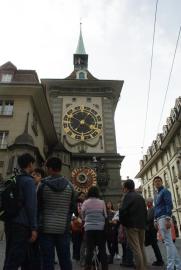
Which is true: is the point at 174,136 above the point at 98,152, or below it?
above

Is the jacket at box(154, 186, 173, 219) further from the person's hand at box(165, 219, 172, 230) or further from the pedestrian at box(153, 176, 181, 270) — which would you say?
the person's hand at box(165, 219, 172, 230)

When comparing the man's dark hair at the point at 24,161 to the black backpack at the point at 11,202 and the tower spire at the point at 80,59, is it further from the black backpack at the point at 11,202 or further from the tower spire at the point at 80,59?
the tower spire at the point at 80,59

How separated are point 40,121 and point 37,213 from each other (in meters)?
20.5

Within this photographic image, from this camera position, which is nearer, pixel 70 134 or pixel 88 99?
pixel 70 134

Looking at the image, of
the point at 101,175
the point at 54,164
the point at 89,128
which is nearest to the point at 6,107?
the point at 101,175

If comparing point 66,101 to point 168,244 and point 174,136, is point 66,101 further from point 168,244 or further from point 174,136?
point 168,244

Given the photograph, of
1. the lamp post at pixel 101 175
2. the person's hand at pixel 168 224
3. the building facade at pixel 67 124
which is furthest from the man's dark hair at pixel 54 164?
the lamp post at pixel 101 175

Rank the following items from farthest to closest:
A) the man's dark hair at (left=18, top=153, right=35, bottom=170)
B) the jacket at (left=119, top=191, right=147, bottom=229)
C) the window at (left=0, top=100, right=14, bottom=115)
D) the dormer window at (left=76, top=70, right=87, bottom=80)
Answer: the dormer window at (left=76, top=70, right=87, bottom=80) < the window at (left=0, top=100, right=14, bottom=115) < the jacket at (left=119, top=191, right=147, bottom=229) < the man's dark hair at (left=18, top=153, right=35, bottom=170)

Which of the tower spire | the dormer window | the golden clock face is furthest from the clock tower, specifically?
the tower spire

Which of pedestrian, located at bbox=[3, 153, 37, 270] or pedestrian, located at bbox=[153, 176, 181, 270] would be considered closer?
pedestrian, located at bbox=[3, 153, 37, 270]

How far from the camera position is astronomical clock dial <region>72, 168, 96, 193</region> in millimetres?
26141

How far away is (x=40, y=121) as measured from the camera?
23.7 m

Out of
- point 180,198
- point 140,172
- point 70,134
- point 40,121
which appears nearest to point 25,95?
point 40,121

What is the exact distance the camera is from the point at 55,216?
12.0ft
